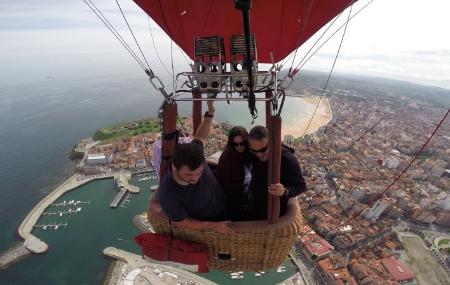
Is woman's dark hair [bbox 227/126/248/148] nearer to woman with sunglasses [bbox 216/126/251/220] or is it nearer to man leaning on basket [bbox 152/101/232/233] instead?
woman with sunglasses [bbox 216/126/251/220]

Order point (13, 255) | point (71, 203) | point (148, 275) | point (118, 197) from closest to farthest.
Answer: point (148, 275) → point (13, 255) → point (71, 203) → point (118, 197)

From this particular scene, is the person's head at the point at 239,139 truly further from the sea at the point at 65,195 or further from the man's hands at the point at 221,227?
the sea at the point at 65,195

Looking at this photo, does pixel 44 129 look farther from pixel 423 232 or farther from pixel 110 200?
pixel 423 232

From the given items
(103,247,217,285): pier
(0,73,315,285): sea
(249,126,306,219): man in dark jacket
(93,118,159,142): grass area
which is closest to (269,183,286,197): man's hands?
(249,126,306,219): man in dark jacket

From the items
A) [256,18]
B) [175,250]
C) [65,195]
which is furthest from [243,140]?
[65,195]

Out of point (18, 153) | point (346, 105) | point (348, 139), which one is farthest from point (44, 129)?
point (346, 105)

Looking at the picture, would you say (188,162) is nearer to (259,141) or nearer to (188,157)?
(188,157)

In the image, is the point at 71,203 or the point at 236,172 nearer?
the point at 236,172
